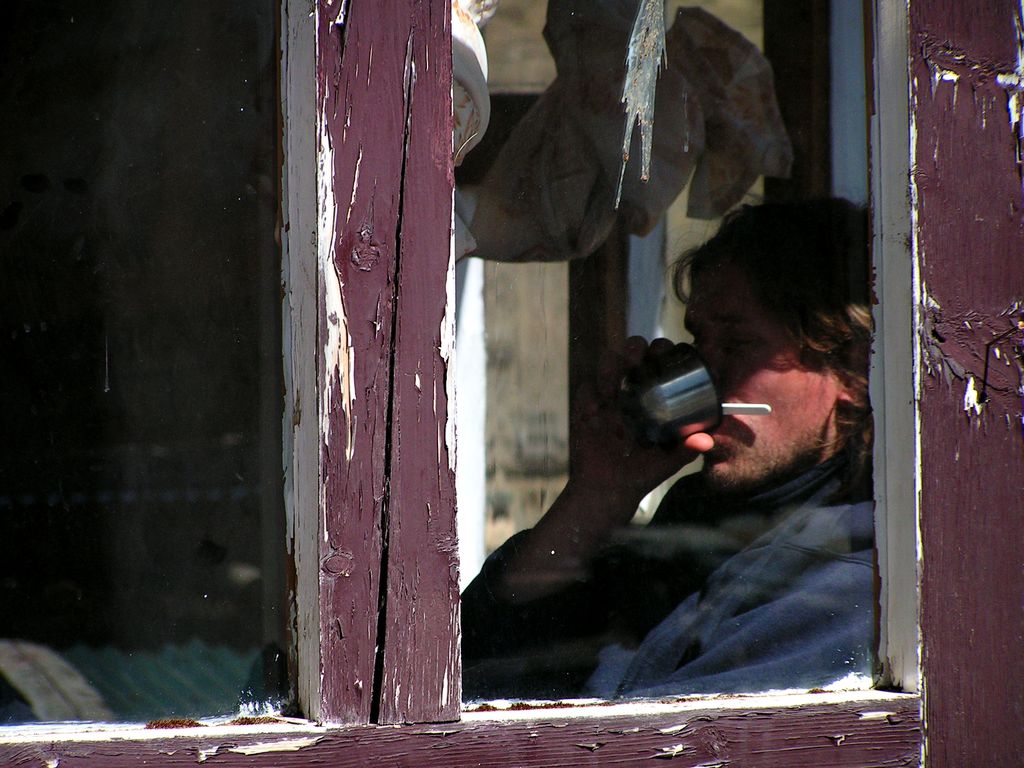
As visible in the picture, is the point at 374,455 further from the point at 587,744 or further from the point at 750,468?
the point at 750,468

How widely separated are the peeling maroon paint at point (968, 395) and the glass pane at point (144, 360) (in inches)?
26.6

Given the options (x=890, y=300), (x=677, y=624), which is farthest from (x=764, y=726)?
(x=890, y=300)

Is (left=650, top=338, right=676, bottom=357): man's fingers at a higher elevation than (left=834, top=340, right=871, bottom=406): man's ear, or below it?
higher

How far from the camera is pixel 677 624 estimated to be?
42.6 inches

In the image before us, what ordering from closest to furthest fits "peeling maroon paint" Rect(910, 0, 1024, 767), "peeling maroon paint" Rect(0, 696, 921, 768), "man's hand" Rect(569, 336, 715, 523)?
"peeling maroon paint" Rect(0, 696, 921, 768) → "peeling maroon paint" Rect(910, 0, 1024, 767) → "man's hand" Rect(569, 336, 715, 523)

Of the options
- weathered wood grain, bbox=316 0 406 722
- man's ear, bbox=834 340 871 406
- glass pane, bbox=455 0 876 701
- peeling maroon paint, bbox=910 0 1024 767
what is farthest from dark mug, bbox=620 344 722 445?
weathered wood grain, bbox=316 0 406 722

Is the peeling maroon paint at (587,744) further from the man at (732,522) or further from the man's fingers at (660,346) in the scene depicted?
the man's fingers at (660,346)

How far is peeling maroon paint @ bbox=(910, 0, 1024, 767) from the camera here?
3.26 feet

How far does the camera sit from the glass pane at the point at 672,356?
1055mm

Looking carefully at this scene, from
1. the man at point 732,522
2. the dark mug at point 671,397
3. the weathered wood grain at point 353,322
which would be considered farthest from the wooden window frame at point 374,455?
the dark mug at point 671,397

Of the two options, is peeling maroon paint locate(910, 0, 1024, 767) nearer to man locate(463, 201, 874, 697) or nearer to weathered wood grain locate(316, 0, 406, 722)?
man locate(463, 201, 874, 697)

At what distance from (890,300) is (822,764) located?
49 centimetres

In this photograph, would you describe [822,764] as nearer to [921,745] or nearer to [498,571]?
[921,745]

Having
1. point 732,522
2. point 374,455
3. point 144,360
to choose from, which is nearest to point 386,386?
point 374,455
